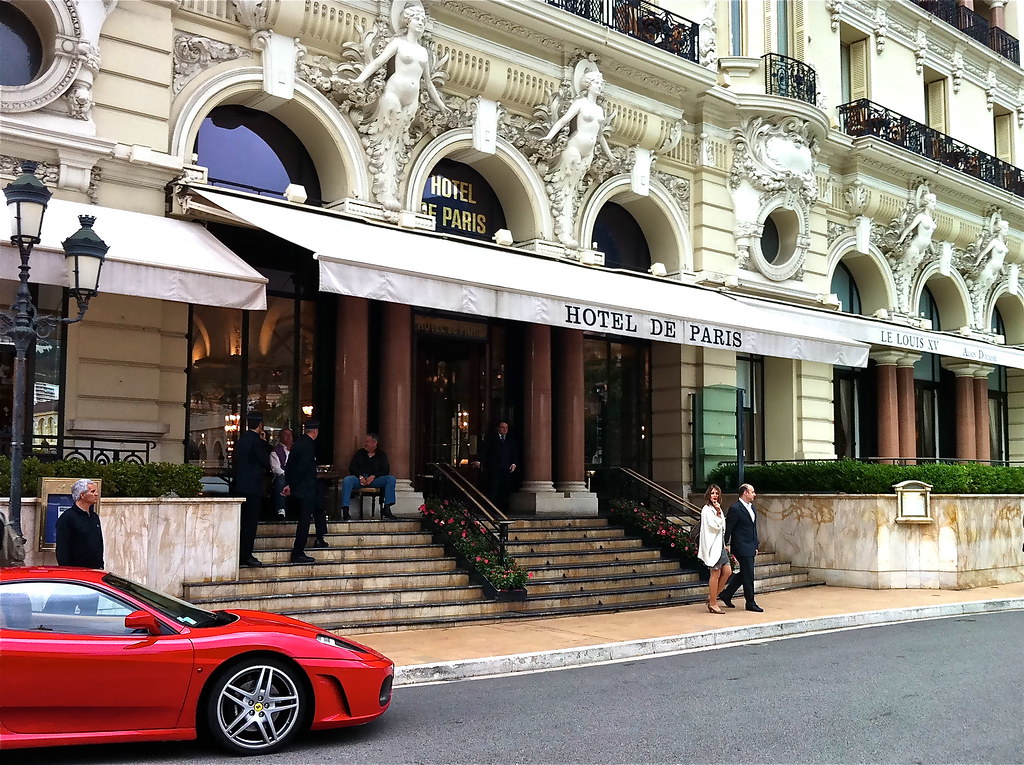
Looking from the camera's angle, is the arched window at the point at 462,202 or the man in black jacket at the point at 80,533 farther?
the arched window at the point at 462,202

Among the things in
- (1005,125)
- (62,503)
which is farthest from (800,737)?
(1005,125)

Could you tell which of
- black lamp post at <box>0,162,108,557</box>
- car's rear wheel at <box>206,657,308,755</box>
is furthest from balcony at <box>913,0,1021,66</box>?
car's rear wheel at <box>206,657,308,755</box>

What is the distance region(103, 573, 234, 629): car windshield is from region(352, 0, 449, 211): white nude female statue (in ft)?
30.4

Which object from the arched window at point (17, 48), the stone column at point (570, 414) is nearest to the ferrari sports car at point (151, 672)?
the arched window at point (17, 48)

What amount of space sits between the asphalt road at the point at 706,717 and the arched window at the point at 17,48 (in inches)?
350

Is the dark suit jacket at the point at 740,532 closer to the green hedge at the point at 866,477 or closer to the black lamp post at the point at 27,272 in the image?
the green hedge at the point at 866,477

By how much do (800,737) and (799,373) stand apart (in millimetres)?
15637

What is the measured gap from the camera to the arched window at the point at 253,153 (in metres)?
14.6

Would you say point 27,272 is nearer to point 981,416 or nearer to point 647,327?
point 647,327

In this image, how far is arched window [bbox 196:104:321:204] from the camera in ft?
48.1

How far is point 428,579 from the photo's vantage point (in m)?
12.8

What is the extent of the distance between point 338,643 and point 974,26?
2758 centimetres

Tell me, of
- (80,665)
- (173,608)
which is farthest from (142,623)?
(173,608)

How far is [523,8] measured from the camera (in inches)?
643
